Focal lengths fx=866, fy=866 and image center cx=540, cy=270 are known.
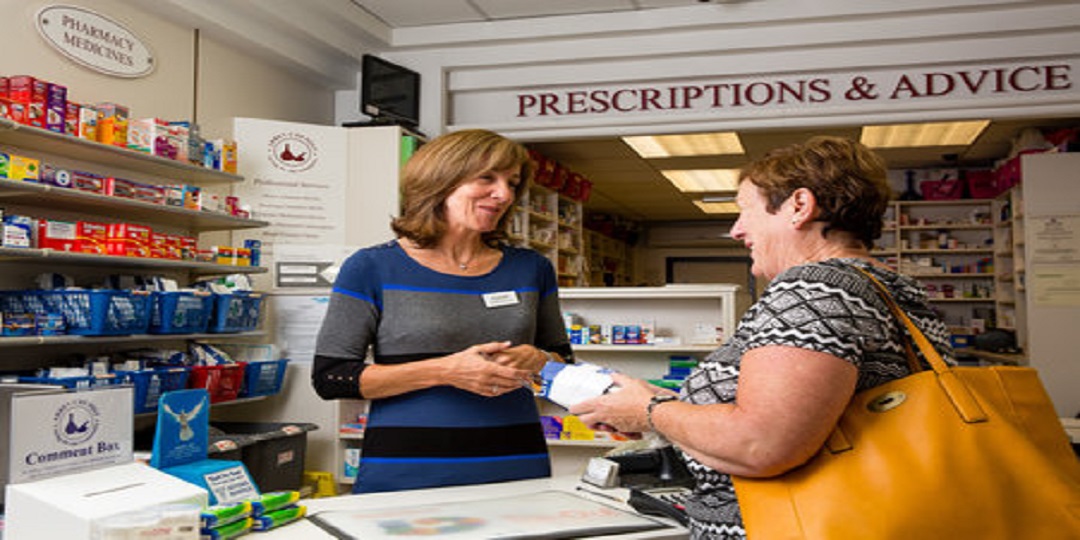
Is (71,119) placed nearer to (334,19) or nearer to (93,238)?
(93,238)

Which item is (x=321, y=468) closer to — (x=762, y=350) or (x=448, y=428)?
(x=448, y=428)

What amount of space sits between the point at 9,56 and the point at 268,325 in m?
1.94

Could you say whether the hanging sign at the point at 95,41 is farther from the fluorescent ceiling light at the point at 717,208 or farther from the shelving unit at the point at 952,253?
the fluorescent ceiling light at the point at 717,208

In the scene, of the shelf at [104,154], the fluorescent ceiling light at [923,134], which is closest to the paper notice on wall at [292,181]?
the shelf at [104,154]

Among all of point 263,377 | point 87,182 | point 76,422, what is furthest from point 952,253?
point 76,422

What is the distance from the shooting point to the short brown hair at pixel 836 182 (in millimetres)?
1455

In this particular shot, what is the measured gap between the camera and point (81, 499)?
1416mm

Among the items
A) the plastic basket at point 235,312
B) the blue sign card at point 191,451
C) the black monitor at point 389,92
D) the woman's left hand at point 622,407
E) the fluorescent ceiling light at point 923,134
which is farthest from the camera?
the fluorescent ceiling light at point 923,134

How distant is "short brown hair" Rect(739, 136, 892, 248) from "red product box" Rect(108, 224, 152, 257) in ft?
10.4

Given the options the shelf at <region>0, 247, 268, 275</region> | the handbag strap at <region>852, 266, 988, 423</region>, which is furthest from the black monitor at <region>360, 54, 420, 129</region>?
the handbag strap at <region>852, 266, 988, 423</region>

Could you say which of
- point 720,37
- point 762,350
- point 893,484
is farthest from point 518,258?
point 720,37

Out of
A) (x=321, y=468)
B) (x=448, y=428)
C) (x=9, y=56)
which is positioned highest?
(x=9, y=56)

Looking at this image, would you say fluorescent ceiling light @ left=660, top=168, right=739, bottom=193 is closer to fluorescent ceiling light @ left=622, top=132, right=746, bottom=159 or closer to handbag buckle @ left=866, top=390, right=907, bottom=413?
fluorescent ceiling light @ left=622, top=132, right=746, bottom=159

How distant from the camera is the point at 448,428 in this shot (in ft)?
6.88
